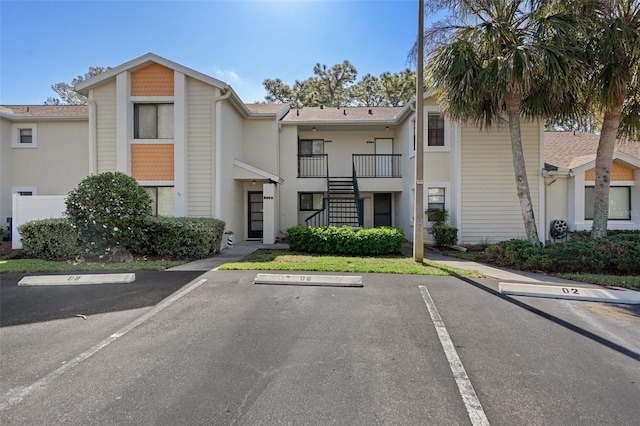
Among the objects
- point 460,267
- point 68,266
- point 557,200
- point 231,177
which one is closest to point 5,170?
point 68,266

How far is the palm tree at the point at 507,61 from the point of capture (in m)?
8.47

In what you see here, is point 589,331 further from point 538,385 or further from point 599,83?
point 599,83

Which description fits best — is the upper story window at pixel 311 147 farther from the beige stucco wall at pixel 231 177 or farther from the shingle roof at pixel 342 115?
the beige stucco wall at pixel 231 177

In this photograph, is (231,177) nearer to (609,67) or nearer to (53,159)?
(53,159)

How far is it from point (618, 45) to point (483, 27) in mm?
3224

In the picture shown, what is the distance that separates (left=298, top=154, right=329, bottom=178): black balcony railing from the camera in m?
16.3

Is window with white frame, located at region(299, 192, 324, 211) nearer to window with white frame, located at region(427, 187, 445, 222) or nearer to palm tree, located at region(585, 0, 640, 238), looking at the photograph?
window with white frame, located at region(427, 187, 445, 222)

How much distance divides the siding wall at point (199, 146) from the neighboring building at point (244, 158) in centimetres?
4

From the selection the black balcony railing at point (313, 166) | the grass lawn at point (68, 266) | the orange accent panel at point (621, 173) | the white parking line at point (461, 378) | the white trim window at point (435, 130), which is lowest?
the white parking line at point (461, 378)

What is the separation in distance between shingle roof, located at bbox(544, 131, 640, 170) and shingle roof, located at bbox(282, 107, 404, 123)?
22.8 ft

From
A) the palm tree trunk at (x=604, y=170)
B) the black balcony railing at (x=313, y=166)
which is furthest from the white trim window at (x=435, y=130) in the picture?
the black balcony railing at (x=313, y=166)

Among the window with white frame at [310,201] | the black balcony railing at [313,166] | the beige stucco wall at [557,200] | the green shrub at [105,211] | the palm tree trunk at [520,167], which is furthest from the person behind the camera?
the window with white frame at [310,201]

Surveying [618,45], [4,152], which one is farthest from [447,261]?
[4,152]

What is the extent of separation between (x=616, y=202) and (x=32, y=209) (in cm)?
2090
